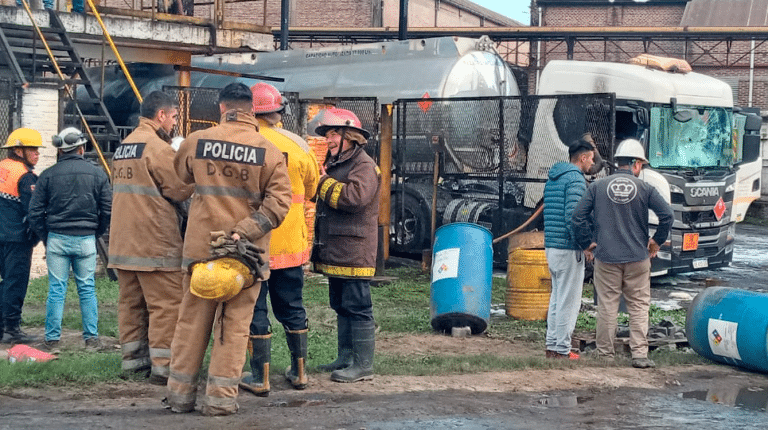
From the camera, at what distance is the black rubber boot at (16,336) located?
28.4 feet

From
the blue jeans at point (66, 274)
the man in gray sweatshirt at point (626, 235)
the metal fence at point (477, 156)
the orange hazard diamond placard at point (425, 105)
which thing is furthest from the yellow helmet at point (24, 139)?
the orange hazard diamond placard at point (425, 105)

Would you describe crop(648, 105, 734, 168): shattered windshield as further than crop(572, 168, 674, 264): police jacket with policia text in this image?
Yes

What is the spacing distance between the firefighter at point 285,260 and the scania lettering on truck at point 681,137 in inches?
278

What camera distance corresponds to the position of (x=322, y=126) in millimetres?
7398

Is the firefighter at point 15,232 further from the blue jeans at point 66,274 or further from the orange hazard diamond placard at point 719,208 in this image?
the orange hazard diamond placard at point 719,208

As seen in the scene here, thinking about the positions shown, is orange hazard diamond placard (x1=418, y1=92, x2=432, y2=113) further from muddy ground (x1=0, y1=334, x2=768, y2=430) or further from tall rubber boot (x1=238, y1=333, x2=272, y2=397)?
tall rubber boot (x1=238, y1=333, x2=272, y2=397)

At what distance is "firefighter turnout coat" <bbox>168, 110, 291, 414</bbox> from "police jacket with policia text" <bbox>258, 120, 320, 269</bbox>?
45 centimetres

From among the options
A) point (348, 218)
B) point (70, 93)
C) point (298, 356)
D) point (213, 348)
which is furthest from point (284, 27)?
point (213, 348)

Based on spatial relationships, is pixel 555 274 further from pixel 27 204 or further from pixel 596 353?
pixel 27 204

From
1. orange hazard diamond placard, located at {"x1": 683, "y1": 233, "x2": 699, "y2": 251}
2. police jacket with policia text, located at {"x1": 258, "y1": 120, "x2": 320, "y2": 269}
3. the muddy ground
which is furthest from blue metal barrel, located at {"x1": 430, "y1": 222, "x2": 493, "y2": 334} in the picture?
orange hazard diamond placard, located at {"x1": 683, "y1": 233, "x2": 699, "y2": 251}

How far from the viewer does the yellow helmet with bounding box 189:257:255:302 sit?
5.92 m

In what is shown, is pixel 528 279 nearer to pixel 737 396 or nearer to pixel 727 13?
pixel 737 396

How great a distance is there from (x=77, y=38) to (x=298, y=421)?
13.4m

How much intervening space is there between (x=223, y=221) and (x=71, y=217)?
2.52 meters
